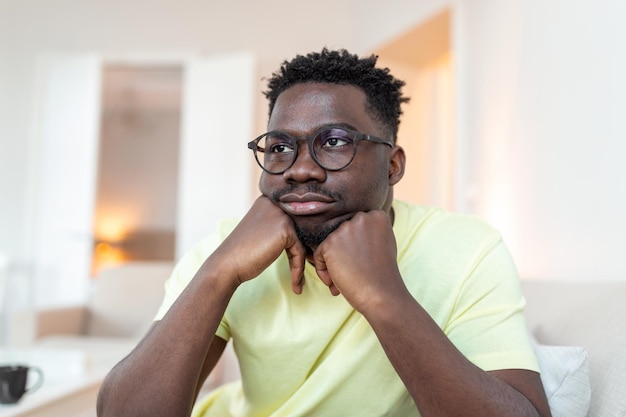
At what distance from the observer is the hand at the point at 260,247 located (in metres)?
0.97

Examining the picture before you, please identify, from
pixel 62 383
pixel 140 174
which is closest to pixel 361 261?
pixel 62 383

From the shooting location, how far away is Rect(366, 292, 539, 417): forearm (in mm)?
801

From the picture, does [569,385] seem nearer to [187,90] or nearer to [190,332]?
[190,332]

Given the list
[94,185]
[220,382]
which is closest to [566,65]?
[220,382]

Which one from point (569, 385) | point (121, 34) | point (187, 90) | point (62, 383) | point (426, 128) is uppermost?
point (121, 34)

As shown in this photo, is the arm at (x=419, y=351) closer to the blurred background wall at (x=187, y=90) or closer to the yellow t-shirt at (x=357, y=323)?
the yellow t-shirt at (x=357, y=323)

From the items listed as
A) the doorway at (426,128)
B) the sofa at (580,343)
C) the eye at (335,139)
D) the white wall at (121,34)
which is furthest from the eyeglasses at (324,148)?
the white wall at (121,34)

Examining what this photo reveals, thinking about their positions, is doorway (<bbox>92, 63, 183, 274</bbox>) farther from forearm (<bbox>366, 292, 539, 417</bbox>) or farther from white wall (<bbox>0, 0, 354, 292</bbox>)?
forearm (<bbox>366, 292, 539, 417</bbox>)

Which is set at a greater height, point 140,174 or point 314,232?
point 140,174

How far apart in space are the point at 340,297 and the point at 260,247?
0.19 meters

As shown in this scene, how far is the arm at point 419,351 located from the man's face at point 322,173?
0.08 m

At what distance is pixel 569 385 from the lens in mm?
914

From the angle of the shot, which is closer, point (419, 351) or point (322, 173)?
point (419, 351)

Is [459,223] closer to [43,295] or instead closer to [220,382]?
[220,382]
